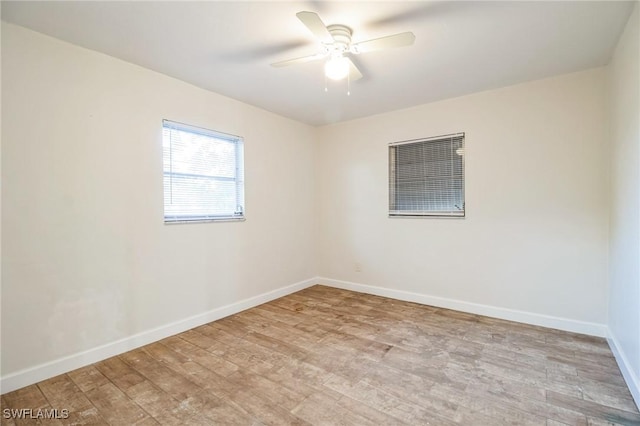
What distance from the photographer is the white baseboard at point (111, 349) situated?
6.63ft

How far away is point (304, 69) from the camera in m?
2.67

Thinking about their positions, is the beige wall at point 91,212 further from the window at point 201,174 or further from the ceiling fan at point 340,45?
the ceiling fan at point 340,45

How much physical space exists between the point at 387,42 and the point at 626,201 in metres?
2.05

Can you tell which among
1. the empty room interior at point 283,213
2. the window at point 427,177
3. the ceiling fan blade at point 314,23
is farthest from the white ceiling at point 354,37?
the window at point 427,177

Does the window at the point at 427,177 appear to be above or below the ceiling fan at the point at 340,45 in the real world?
A: below

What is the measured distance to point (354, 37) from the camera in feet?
7.20

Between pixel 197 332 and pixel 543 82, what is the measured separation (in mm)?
4245

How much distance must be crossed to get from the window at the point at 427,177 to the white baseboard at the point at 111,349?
7.55ft

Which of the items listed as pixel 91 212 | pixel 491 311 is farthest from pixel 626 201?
pixel 91 212

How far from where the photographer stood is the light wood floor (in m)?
1.74

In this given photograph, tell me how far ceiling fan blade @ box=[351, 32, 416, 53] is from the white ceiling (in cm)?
19

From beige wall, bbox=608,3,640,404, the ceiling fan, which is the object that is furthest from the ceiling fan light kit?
beige wall, bbox=608,3,640,404

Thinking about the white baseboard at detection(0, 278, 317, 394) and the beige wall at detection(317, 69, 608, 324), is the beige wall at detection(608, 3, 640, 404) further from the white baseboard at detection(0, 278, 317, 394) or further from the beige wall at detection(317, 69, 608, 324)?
the white baseboard at detection(0, 278, 317, 394)

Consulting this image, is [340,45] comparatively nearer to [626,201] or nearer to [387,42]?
[387,42]
